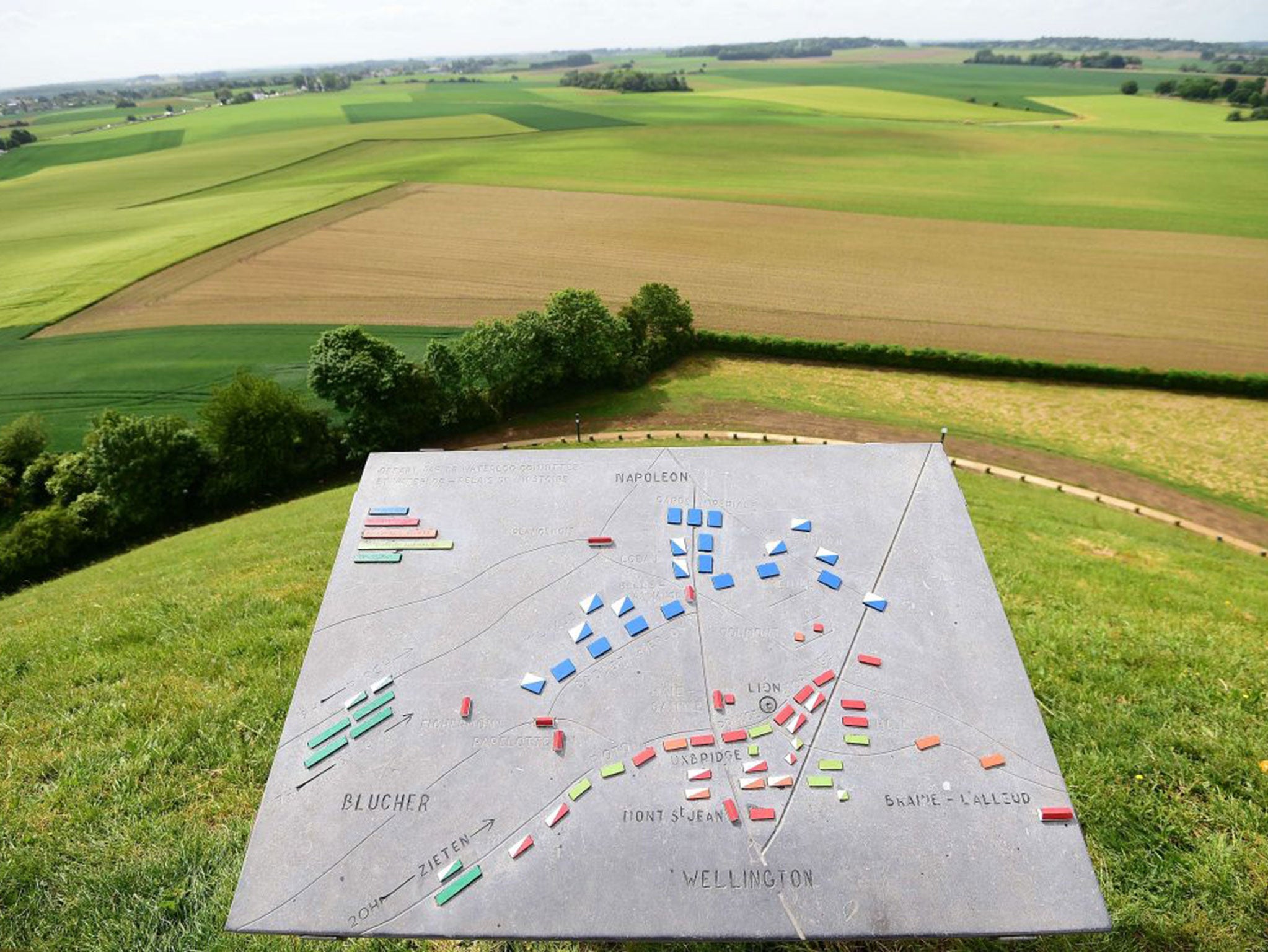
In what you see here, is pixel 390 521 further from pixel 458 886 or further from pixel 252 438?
pixel 252 438

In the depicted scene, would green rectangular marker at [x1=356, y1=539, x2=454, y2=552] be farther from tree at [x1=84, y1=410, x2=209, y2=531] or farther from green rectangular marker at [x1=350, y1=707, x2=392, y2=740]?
tree at [x1=84, y1=410, x2=209, y2=531]

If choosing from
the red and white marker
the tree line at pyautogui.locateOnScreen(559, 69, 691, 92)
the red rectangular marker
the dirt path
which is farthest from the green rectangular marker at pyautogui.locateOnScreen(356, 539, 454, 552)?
the tree line at pyautogui.locateOnScreen(559, 69, 691, 92)

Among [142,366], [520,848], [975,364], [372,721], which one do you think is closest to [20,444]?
[142,366]

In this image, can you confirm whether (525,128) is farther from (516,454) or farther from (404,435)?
(516,454)

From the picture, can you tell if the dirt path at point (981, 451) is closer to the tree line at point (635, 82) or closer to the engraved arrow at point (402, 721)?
the engraved arrow at point (402, 721)

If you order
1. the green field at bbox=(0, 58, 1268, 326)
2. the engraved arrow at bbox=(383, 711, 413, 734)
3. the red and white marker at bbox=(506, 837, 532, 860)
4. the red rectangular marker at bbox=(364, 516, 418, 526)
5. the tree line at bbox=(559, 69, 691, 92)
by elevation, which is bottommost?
the red and white marker at bbox=(506, 837, 532, 860)
